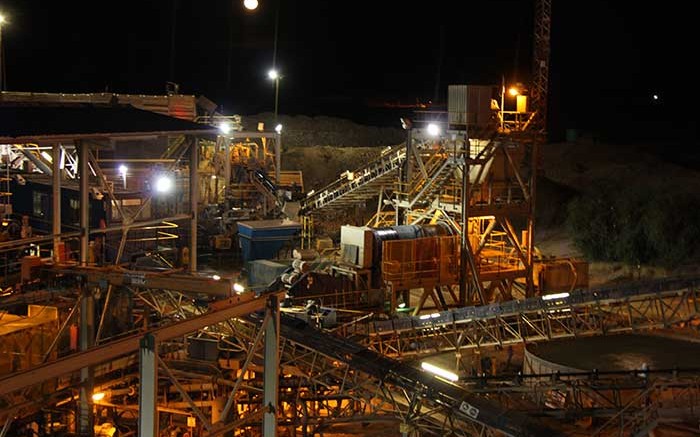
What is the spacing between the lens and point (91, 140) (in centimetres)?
1936

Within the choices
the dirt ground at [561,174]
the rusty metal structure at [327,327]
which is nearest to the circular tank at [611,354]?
the rusty metal structure at [327,327]

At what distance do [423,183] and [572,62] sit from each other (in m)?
50.8

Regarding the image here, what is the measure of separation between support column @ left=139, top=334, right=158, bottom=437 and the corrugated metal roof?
19.8ft

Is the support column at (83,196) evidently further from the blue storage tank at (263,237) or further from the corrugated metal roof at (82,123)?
the blue storage tank at (263,237)

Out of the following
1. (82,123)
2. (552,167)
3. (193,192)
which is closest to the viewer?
(82,123)

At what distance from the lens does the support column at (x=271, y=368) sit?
1455 cm

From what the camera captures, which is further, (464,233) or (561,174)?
(561,174)

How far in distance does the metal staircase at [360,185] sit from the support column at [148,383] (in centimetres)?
2751

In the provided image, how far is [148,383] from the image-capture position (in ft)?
41.2

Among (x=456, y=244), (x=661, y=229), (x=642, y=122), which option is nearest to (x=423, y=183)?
(x=456, y=244)

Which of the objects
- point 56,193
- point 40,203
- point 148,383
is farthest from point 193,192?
point 40,203

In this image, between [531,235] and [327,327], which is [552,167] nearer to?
[531,235]

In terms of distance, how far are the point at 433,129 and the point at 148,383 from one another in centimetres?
2623

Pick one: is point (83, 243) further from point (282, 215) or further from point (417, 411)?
point (282, 215)
